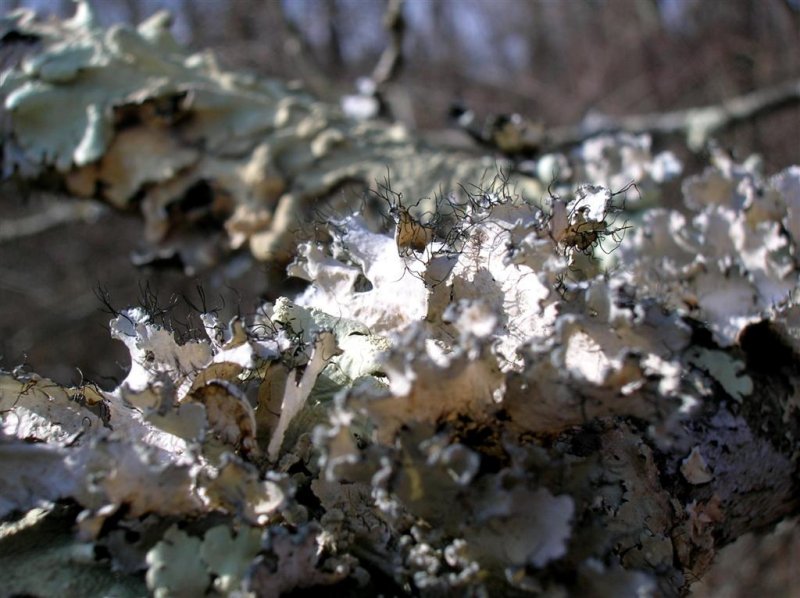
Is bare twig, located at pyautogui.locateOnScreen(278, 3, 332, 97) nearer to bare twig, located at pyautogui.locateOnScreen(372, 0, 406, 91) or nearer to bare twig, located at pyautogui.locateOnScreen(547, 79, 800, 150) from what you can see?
bare twig, located at pyautogui.locateOnScreen(372, 0, 406, 91)

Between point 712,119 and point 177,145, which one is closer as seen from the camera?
point 177,145

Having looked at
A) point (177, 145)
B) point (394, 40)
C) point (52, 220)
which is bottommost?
point (52, 220)

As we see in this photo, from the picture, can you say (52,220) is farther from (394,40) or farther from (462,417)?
(462,417)

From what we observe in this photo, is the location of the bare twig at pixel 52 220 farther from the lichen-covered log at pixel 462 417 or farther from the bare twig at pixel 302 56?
the lichen-covered log at pixel 462 417

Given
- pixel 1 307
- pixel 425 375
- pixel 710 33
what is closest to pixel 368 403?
pixel 425 375

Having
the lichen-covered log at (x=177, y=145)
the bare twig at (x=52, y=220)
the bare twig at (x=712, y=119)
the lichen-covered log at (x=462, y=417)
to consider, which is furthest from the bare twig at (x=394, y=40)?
the lichen-covered log at (x=462, y=417)

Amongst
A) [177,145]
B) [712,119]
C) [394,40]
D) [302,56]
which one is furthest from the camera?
[302,56]

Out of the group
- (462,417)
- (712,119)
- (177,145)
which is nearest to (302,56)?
(177,145)

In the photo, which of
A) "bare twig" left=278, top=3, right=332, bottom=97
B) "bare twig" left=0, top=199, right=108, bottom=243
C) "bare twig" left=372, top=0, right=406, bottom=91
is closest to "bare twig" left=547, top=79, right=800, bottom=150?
"bare twig" left=372, top=0, right=406, bottom=91

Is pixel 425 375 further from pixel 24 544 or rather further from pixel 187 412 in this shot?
pixel 24 544
